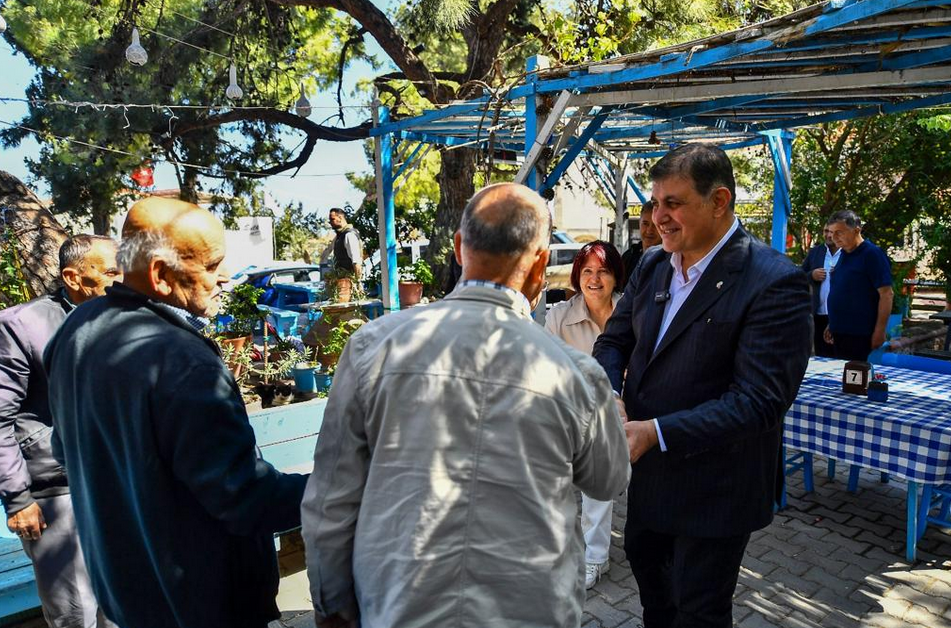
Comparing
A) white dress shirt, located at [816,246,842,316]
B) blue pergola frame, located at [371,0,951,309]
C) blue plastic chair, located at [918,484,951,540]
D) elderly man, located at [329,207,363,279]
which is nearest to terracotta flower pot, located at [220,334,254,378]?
elderly man, located at [329,207,363,279]

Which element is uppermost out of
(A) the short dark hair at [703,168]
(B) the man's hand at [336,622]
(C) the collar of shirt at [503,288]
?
(A) the short dark hair at [703,168]

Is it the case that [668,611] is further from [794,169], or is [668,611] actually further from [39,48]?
[39,48]

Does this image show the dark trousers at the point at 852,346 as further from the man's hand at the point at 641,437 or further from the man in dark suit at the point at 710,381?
the man's hand at the point at 641,437

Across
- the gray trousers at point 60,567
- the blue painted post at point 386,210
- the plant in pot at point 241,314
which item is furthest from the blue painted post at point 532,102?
the gray trousers at point 60,567

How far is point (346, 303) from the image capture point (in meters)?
8.77

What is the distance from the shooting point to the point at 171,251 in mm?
1634

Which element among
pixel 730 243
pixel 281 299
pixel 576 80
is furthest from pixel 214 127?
pixel 730 243

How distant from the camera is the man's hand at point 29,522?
7.59 ft

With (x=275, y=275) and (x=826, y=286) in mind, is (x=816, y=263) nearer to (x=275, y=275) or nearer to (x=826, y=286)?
(x=826, y=286)

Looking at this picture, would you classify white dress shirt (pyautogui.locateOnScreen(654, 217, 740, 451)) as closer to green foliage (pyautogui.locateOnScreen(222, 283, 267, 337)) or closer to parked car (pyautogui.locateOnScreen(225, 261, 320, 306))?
green foliage (pyautogui.locateOnScreen(222, 283, 267, 337))

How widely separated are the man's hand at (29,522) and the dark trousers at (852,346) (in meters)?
5.63

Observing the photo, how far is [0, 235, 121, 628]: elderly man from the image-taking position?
2326 mm

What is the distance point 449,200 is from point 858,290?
6.86m

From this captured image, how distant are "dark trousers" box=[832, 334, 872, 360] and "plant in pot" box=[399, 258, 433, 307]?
550 centimetres
